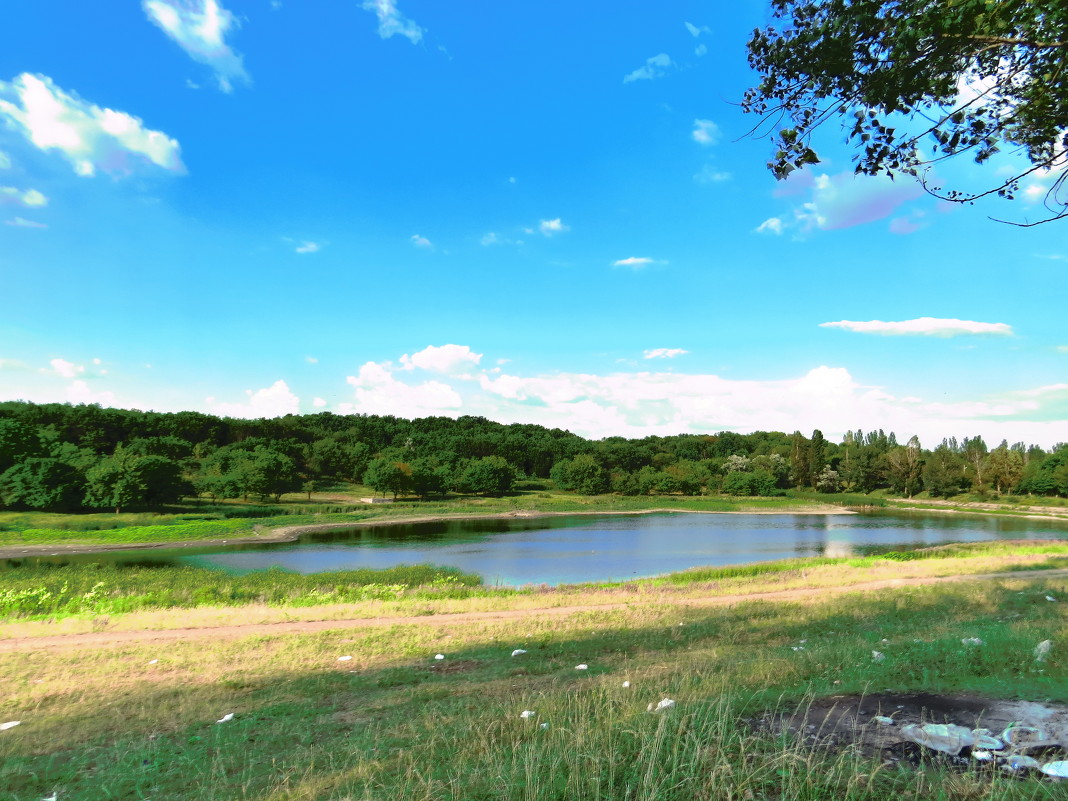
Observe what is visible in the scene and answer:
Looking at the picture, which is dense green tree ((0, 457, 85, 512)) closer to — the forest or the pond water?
the forest

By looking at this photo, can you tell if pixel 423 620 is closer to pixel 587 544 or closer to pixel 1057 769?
pixel 1057 769

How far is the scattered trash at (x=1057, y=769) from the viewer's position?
14.7 ft

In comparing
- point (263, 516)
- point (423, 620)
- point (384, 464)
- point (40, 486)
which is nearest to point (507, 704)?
point (423, 620)

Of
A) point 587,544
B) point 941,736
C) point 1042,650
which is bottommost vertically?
point 587,544

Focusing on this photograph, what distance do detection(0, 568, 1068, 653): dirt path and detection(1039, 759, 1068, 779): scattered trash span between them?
14935 mm

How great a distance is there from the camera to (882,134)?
9109mm

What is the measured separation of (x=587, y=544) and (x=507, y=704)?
173 feet

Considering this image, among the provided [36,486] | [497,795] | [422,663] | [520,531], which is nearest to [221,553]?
[520,531]

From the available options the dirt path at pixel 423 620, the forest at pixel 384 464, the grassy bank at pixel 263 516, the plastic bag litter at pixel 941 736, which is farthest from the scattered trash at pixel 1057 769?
the forest at pixel 384 464

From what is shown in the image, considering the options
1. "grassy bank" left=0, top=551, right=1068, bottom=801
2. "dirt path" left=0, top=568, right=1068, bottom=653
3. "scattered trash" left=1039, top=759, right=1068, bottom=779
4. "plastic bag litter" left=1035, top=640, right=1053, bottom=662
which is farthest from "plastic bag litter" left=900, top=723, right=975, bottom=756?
"dirt path" left=0, top=568, right=1068, bottom=653

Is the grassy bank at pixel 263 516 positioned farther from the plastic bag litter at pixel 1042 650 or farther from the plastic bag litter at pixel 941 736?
the plastic bag litter at pixel 941 736

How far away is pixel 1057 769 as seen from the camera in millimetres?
4539

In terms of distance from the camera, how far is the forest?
7875 centimetres

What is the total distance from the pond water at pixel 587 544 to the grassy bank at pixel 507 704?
74.3 feet
